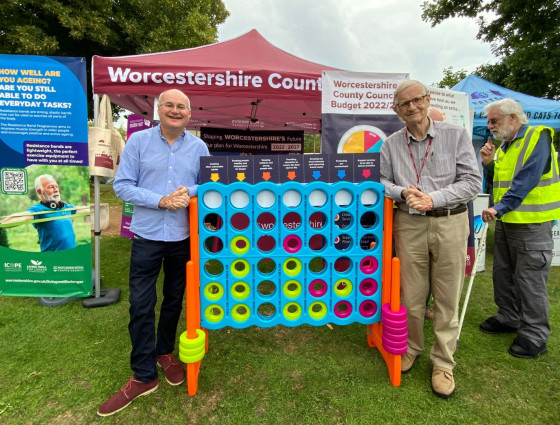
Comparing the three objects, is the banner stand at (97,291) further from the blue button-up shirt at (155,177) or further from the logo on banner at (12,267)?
the blue button-up shirt at (155,177)

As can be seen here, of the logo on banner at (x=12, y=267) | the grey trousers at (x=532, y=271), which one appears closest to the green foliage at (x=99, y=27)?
the logo on banner at (x=12, y=267)

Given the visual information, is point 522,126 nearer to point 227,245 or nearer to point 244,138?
point 227,245

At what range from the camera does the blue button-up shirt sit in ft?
6.68

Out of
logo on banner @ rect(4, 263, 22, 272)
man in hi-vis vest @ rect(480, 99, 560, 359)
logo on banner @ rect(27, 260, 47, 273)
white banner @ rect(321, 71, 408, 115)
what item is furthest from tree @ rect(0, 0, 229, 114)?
man in hi-vis vest @ rect(480, 99, 560, 359)

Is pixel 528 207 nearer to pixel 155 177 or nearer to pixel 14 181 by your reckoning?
pixel 155 177

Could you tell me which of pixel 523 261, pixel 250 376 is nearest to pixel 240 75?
pixel 250 376

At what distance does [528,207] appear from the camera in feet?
8.36

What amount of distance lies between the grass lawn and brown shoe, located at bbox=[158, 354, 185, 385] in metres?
0.05

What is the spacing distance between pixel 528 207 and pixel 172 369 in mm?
2910

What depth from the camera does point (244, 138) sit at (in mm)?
6074

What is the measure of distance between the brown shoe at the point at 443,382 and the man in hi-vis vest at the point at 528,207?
0.84 m

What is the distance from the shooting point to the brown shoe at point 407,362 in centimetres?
233

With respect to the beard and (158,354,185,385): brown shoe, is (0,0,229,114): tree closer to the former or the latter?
(158,354,185,385): brown shoe

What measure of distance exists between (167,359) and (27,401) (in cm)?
84
